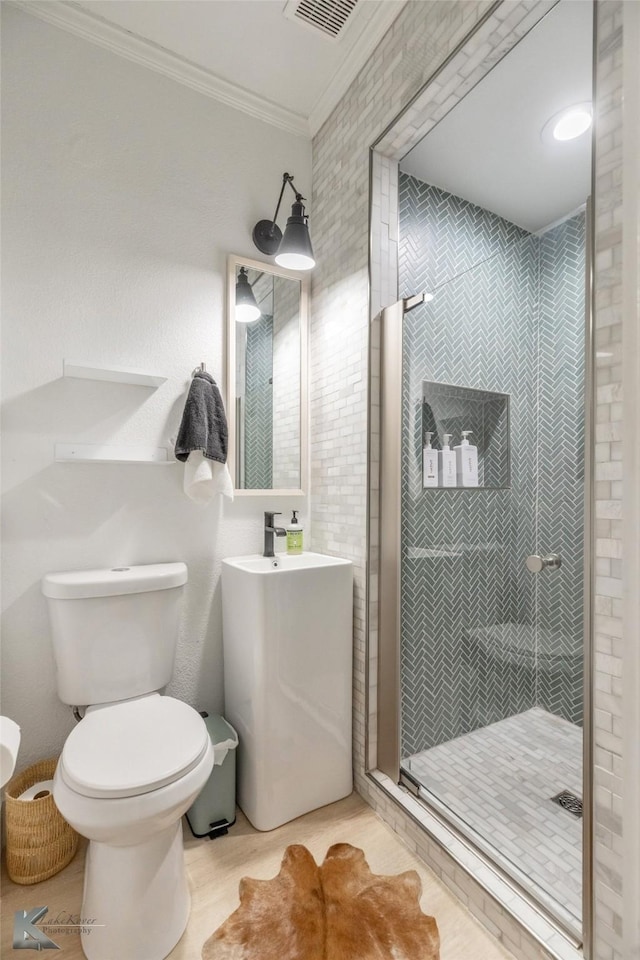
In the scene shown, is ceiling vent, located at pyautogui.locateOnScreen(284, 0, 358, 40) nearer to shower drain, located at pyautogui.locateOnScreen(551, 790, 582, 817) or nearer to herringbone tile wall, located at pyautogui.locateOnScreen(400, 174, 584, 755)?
herringbone tile wall, located at pyautogui.locateOnScreen(400, 174, 584, 755)

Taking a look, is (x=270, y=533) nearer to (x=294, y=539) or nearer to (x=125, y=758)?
(x=294, y=539)

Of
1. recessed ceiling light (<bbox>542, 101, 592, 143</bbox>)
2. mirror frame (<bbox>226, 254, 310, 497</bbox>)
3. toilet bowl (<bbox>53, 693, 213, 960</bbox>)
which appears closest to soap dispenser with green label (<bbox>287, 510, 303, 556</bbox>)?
mirror frame (<bbox>226, 254, 310, 497</bbox>)

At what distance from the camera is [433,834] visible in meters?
1.42

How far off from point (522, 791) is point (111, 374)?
2.03 meters

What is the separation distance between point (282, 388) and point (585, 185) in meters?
1.60

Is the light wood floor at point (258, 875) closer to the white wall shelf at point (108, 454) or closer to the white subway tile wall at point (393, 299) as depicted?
the white subway tile wall at point (393, 299)

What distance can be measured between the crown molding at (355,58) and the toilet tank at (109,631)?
1998 mm

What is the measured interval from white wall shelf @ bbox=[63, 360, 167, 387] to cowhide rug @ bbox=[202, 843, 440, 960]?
1619mm

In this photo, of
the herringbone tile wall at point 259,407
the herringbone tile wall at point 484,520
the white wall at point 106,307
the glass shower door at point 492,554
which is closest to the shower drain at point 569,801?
the glass shower door at point 492,554

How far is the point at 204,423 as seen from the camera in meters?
1.74

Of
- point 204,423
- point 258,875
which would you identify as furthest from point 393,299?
point 258,875

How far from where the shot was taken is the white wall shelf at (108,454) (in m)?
1.60

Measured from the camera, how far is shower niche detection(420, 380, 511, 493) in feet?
5.58

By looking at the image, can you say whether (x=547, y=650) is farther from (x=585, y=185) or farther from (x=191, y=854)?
(x=585, y=185)
